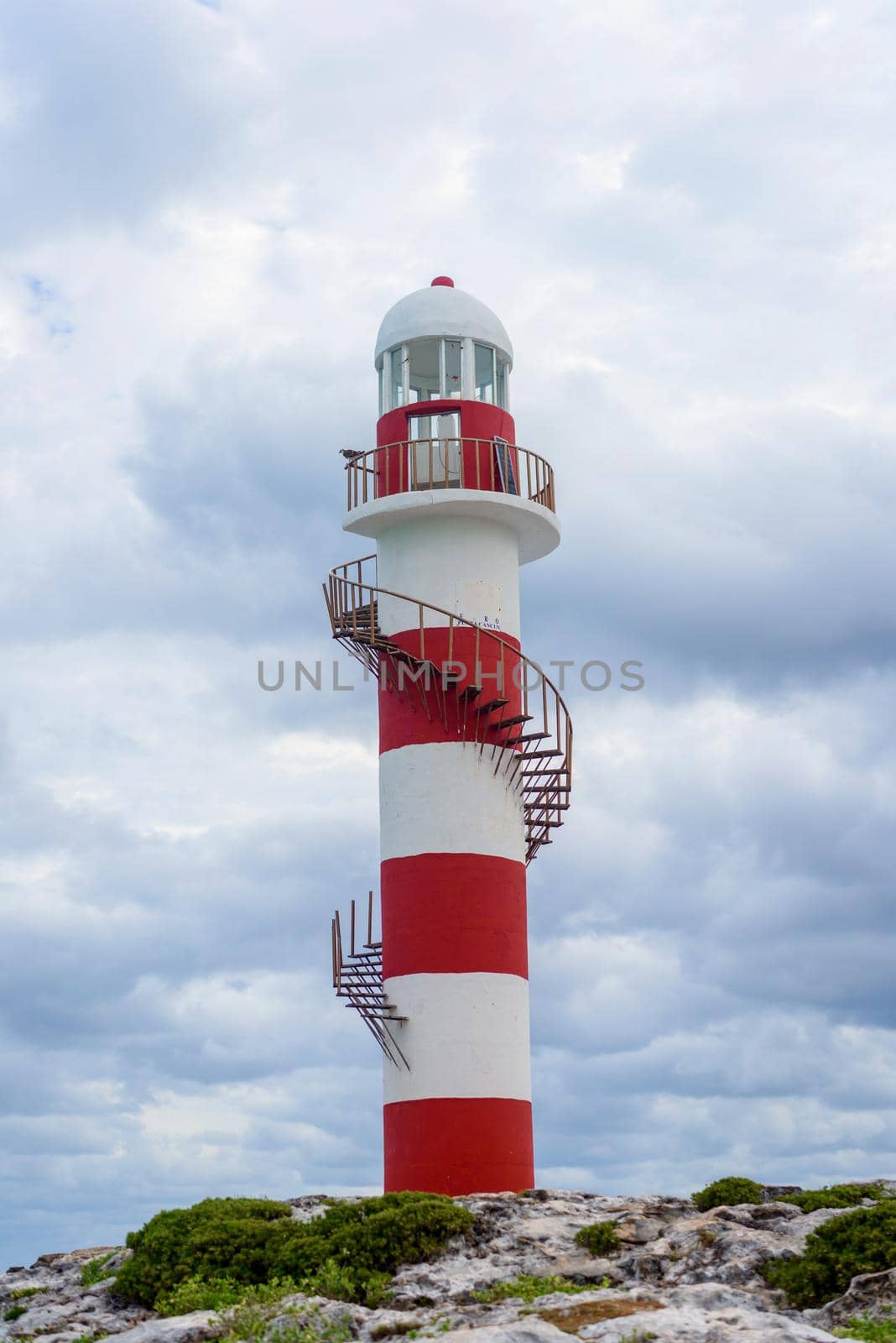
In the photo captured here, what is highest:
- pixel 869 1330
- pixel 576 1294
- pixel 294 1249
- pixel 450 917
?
pixel 450 917

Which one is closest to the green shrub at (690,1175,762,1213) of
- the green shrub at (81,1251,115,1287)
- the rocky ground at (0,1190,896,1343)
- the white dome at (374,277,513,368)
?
the rocky ground at (0,1190,896,1343)

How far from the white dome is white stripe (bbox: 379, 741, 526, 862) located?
25.1 ft

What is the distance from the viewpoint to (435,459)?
27.2 metres

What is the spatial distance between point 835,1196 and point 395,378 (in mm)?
16297

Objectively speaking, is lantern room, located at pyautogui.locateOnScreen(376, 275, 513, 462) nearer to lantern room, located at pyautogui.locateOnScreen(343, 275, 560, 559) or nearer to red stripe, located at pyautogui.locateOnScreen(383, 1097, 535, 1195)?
lantern room, located at pyautogui.locateOnScreen(343, 275, 560, 559)

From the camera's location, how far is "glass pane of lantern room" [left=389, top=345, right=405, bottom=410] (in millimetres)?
28375

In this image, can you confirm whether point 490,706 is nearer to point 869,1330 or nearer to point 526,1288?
point 526,1288

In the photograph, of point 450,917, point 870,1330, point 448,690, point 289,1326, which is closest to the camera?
point 870,1330

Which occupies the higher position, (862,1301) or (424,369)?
(424,369)

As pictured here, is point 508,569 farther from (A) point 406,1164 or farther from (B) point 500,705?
(A) point 406,1164

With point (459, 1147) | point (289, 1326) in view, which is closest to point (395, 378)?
point (459, 1147)

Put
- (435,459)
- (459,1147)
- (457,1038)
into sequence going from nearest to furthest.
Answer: (459,1147) < (457,1038) < (435,459)

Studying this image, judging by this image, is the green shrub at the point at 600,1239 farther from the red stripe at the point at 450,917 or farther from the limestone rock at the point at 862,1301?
the red stripe at the point at 450,917

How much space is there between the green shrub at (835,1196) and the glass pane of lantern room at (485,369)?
596 inches
